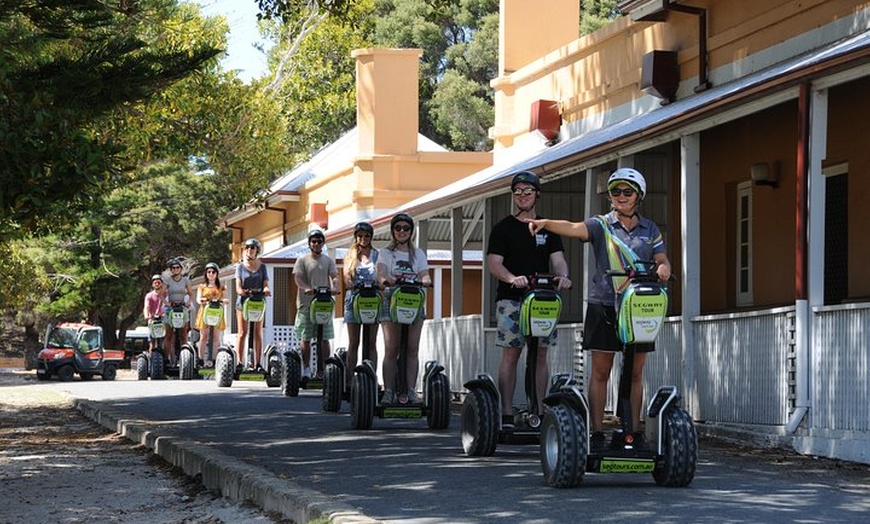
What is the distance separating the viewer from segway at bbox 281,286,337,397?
19641mm

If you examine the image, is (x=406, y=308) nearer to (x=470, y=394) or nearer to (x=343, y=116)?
(x=470, y=394)

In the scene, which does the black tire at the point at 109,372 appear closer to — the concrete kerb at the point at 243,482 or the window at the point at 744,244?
the window at the point at 744,244

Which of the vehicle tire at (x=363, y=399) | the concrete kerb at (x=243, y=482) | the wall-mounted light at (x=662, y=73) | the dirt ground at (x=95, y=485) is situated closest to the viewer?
the concrete kerb at (x=243, y=482)

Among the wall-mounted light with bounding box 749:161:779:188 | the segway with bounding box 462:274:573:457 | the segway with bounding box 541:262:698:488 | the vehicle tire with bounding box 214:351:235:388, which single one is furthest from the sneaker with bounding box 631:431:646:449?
the vehicle tire with bounding box 214:351:235:388

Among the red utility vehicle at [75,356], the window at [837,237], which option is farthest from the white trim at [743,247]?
the red utility vehicle at [75,356]

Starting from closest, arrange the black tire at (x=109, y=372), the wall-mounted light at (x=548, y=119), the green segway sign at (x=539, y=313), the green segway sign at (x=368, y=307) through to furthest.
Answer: the green segway sign at (x=539, y=313) → the green segway sign at (x=368, y=307) → the wall-mounted light at (x=548, y=119) → the black tire at (x=109, y=372)

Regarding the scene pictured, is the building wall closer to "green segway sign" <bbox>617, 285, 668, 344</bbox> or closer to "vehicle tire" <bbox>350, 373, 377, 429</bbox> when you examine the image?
"vehicle tire" <bbox>350, 373, 377, 429</bbox>

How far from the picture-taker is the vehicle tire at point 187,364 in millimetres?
27250

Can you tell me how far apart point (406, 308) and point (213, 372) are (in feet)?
39.1

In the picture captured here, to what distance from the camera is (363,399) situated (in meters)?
14.6

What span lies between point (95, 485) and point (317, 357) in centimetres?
844

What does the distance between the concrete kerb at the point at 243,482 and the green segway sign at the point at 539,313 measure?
1.95 meters

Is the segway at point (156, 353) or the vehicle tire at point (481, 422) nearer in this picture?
the vehicle tire at point (481, 422)

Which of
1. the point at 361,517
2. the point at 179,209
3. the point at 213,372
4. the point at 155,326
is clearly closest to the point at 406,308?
the point at 361,517
